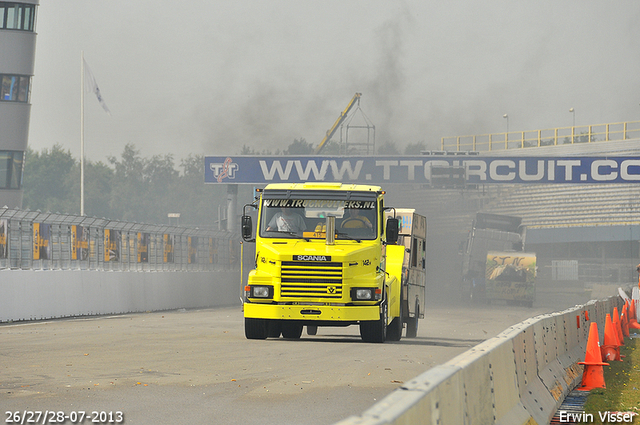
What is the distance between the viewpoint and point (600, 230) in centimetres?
7519

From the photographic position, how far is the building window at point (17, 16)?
4488 centimetres

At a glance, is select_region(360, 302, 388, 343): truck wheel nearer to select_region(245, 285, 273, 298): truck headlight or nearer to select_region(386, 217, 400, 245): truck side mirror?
select_region(386, 217, 400, 245): truck side mirror

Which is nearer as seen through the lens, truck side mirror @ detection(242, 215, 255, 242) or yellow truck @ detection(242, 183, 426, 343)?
yellow truck @ detection(242, 183, 426, 343)

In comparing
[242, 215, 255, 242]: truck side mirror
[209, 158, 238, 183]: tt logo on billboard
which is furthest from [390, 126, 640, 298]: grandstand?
[242, 215, 255, 242]: truck side mirror

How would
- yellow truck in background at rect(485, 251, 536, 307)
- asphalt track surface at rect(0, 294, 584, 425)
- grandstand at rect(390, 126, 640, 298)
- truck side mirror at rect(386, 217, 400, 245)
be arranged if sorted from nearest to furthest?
asphalt track surface at rect(0, 294, 584, 425) < truck side mirror at rect(386, 217, 400, 245) < yellow truck in background at rect(485, 251, 536, 307) < grandstand at rect(390, 126, 640, 298)

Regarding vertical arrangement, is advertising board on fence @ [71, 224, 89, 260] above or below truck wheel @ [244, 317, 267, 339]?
above

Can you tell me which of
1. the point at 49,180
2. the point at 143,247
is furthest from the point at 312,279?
the point at 49,180

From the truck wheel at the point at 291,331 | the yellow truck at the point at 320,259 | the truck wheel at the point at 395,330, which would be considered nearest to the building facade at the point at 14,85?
the truck wheel at the point at 291,331

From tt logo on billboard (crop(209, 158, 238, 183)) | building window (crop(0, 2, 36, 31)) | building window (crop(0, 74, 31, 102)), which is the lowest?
tt logo on billboard (crop(209, 158, 238, 183))

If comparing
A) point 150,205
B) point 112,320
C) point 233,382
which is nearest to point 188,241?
point 112,320

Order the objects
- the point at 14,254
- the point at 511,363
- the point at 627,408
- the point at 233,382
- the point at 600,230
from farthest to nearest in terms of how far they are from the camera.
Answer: the point at 600,230 < the point at 14,254 < the point at 233,382 < the point at 627,408 < the point at 511,363

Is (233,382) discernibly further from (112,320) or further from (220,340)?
(112,320)

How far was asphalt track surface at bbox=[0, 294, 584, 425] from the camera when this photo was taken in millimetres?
9273

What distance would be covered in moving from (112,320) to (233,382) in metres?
14.4
